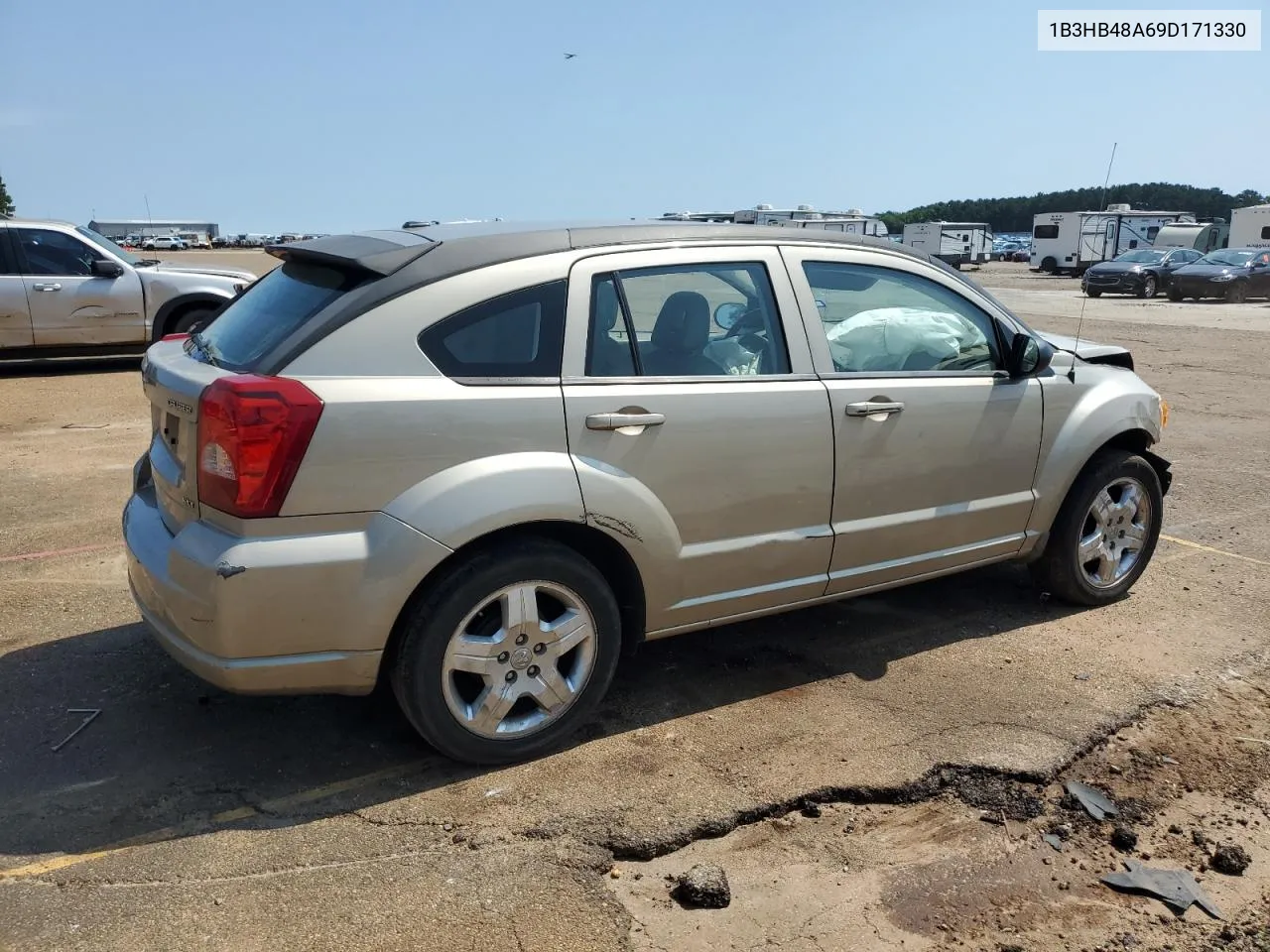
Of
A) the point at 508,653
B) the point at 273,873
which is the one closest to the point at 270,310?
the point at 508,653

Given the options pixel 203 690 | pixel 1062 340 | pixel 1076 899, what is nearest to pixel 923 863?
pixel 1076 899

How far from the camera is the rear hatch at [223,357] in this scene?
10.7 feet

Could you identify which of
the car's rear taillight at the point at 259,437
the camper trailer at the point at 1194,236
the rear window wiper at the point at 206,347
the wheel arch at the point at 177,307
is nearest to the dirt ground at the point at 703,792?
the car's rear taillight at the point at 259,437

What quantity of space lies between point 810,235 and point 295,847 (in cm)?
292

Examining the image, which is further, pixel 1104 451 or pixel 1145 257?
pixel 1145 257

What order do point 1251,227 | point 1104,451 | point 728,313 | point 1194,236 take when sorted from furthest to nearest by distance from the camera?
1. point 1194,236
2. point 1251,227
3. point 1104,451
4. point 728,313

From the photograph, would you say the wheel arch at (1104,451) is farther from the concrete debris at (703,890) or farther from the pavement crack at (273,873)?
the pavement crack at (273,873)

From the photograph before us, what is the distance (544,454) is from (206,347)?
1.30 metres

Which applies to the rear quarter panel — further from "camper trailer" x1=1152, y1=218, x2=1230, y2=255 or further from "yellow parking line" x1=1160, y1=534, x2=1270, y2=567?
"camper trailer" x1=1152, y1=218, x2=1230, y2=255

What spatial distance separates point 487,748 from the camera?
3.52m

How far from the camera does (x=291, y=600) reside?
3137mm

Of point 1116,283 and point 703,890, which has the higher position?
point 1116,283

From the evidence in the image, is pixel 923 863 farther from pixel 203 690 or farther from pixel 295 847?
pixel 203 690

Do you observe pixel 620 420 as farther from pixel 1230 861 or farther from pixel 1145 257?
pixel 1145 257
